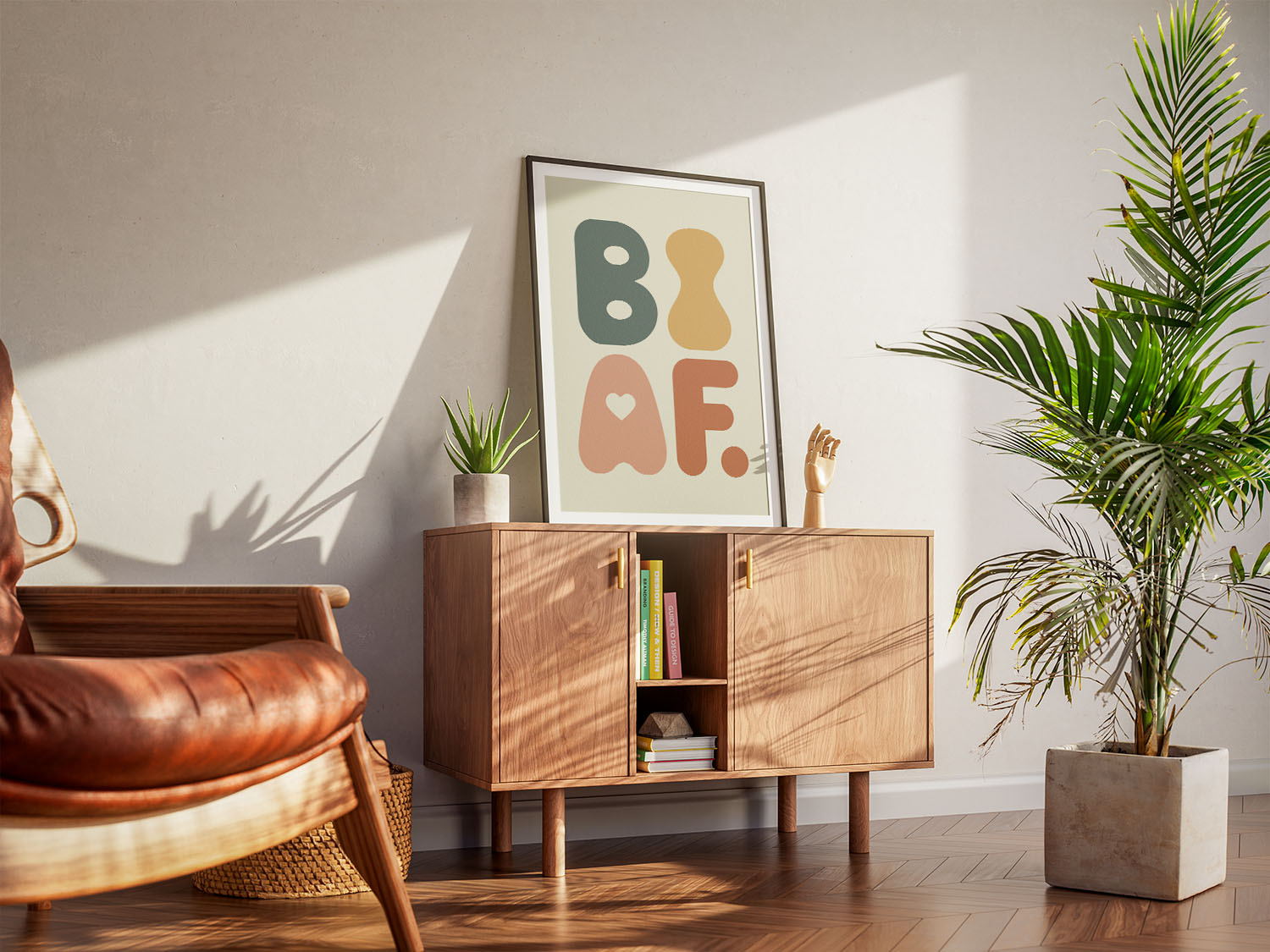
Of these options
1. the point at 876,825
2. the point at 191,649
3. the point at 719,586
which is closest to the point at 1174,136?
the point at 719,586

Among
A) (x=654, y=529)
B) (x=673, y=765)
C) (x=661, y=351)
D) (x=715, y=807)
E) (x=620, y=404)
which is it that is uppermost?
(x=661, y=351)

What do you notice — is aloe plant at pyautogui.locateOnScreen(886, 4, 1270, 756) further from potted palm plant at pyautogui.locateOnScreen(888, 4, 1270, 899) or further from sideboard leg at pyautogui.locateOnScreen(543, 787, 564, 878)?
sideboard leg at pyautogui.locateOnScreen(543, 787, 564, 878)

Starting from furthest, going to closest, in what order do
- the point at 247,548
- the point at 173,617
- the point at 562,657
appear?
the point at 247,548 → the point at 562,657 → the point at 173,617

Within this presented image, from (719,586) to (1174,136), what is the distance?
1.40 m

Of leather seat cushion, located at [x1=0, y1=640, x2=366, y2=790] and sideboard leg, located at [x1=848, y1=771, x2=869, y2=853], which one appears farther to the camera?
sideboard leg, located at [x1=848, y1=771, x2=869, y2=853]

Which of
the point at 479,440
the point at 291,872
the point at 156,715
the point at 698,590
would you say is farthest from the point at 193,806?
the point at 698,590

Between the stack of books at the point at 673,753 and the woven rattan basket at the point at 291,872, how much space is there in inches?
27.2

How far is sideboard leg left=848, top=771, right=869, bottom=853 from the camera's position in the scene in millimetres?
3008

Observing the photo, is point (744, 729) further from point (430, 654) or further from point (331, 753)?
point (331, 753)

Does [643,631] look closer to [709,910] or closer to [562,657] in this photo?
[562,657]

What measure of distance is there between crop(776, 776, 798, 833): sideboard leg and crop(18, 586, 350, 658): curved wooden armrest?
162 cm

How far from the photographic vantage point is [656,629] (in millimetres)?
2861

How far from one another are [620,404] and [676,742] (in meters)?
0.92

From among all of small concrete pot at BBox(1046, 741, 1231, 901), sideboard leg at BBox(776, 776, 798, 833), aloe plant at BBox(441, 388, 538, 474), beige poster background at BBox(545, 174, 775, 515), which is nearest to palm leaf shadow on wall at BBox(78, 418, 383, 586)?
aloe plant at BBox(441, 388, 538, 474)
